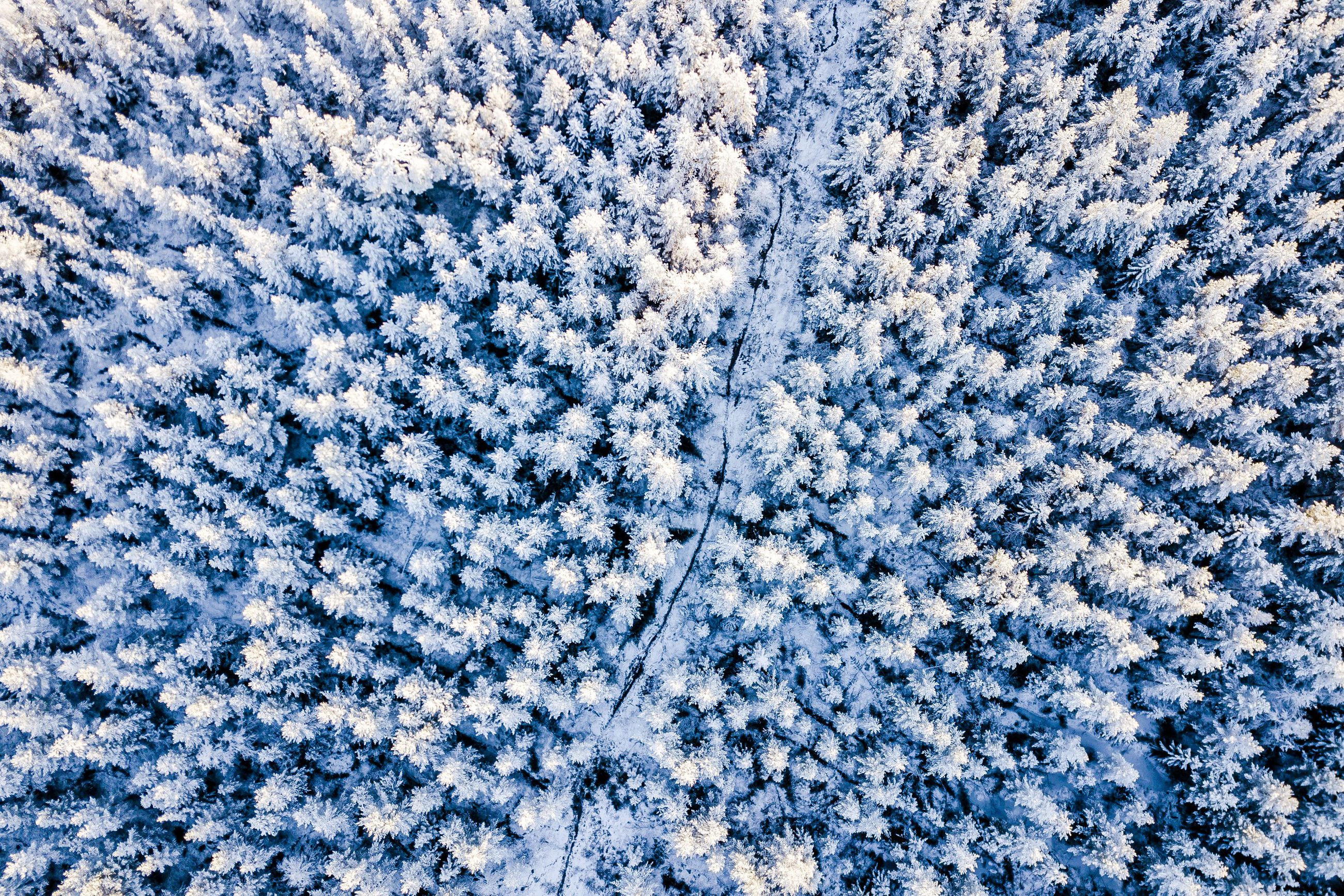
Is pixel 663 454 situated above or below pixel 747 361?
below

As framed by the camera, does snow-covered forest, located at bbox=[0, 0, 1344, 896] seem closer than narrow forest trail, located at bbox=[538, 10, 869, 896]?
Yes

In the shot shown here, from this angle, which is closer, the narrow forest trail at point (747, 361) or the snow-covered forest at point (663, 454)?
the snow-covered forest at point (663, 454)

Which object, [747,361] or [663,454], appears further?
[747,361]

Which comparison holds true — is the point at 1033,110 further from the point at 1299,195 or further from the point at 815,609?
the point at 815,609
